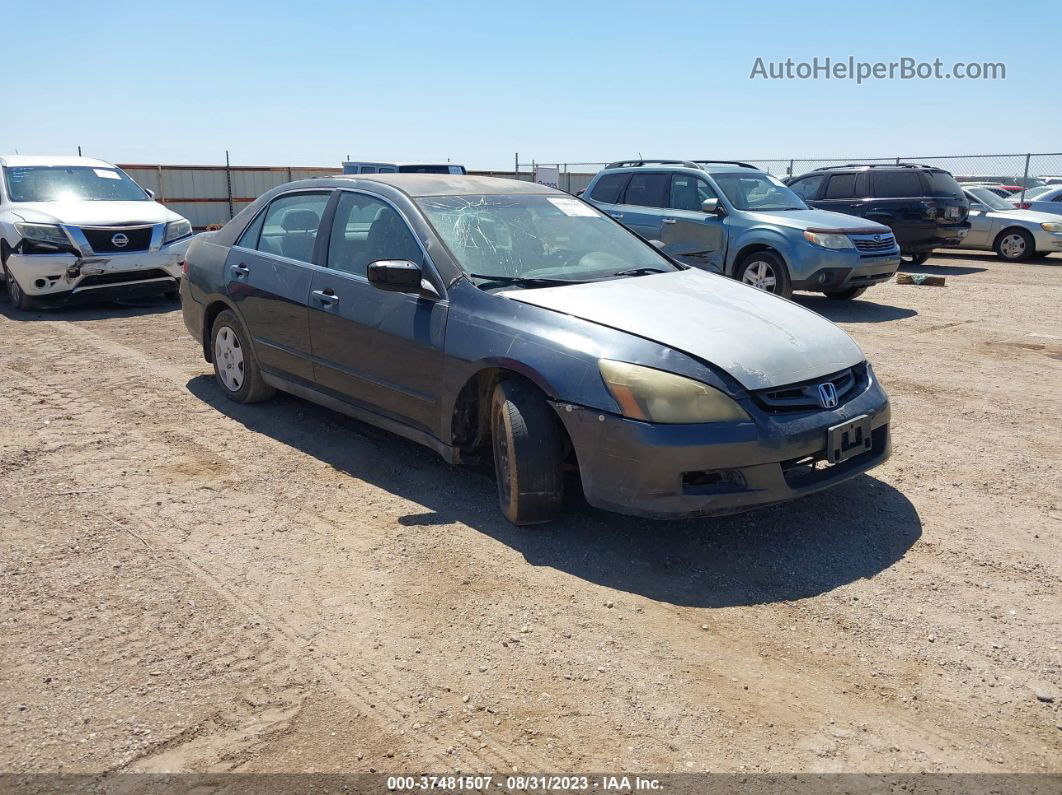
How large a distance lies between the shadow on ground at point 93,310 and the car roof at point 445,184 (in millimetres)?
5672

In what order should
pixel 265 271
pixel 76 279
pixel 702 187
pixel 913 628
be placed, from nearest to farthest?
pixel 913 628, pixel 265 271, pixel 76 279, pixel 702 187

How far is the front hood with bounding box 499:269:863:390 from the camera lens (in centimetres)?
402

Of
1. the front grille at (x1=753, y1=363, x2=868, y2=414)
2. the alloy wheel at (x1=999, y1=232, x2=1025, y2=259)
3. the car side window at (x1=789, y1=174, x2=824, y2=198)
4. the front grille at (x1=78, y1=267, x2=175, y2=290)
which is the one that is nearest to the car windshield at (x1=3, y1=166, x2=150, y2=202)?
the front grille at (x1=78, y1=267, x2=175, y2=290)

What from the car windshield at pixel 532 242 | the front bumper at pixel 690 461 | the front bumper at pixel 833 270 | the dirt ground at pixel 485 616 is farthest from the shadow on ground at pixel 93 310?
the front bumper at pixel 690 461

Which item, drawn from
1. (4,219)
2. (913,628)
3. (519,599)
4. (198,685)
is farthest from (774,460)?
(4,219)

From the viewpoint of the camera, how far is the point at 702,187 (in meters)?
11.3

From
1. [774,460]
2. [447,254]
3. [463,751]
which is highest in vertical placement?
[447,254]

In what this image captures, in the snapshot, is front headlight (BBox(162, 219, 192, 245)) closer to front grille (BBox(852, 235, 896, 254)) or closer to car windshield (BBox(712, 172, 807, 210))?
car windshield (BBox(712, 172, 807, 210))

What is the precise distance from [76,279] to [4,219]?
1239 millimetres

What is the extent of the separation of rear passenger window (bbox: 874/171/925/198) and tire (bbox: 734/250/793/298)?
613cm

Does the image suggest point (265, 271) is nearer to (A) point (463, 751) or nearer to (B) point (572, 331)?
(B) point (572, 331)

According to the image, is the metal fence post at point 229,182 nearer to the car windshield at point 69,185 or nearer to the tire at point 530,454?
the car windshield at point 69,185

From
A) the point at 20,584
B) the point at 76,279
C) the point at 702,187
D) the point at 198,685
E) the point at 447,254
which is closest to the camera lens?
the point at 198,685

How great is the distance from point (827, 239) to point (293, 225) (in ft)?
22.7
